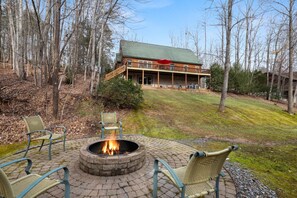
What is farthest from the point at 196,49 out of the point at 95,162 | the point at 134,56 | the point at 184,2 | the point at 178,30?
the point at 95,162

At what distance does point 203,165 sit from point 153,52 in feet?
87.8

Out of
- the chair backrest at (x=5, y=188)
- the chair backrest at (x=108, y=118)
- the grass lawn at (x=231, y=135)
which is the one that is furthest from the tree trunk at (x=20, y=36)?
the chair backrest at (x=5, y=188)

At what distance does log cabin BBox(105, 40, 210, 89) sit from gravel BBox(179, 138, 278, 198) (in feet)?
66.7

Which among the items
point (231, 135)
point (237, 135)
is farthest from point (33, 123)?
point (237, 135)

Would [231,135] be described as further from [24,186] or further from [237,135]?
[24,186]

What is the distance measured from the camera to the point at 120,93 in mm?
10305

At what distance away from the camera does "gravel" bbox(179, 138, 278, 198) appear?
307cm

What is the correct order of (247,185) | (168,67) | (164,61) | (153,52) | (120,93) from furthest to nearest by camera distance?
(153,52)
(164,61)
(168,67)
(120,93)
(247,185)

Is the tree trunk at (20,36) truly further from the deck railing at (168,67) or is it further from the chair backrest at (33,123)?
the deck railing at (168,67)

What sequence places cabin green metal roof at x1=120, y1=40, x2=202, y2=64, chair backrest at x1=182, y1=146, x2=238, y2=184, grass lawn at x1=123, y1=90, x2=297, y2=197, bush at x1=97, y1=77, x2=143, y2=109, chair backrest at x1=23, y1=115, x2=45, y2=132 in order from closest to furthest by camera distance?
chair backrest at x1=182, y1=146, x2=238, y2=184
grass lawn at x1=123, y1=90, x2=297, y2=197
chair backrest at x1=23, y1=115, x2=45, y2=132
bush at x1=97, y1=77, x2=143, y2=109
cabin green metal roof at x1=120, y1=40, x2=202, y2=64

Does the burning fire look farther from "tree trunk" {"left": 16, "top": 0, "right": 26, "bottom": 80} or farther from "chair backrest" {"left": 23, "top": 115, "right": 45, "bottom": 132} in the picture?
"tree trunk" {"left": 16, "top": 0, "right": 26, "bottom": 80}

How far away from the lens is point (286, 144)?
6668mm

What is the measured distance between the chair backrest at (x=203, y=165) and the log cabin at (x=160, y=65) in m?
21.4

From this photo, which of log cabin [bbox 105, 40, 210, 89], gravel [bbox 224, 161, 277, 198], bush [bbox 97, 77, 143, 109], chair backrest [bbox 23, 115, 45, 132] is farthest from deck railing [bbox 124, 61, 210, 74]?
gravel [bbox 224, 161, 277, 198]
